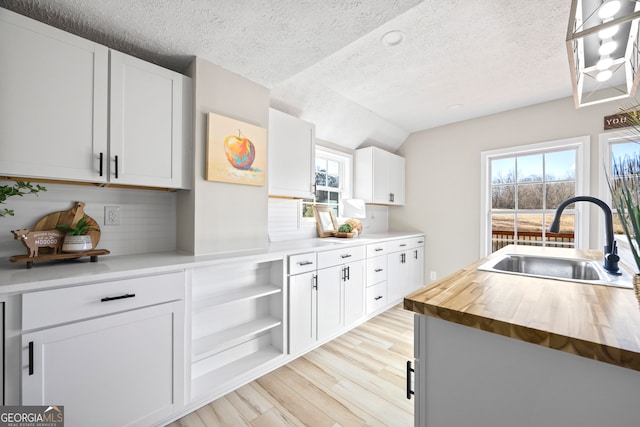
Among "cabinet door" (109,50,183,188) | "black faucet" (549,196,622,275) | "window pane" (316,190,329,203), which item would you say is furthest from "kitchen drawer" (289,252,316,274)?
"black faucet" (549,196,622,275)

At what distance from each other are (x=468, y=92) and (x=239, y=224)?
2931mm

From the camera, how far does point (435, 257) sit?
4102mm

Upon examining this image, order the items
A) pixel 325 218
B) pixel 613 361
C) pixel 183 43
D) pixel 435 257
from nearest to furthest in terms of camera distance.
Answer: pixel 613 361 < pixel 183 43 < pixel 325 218 < pixel 435 257

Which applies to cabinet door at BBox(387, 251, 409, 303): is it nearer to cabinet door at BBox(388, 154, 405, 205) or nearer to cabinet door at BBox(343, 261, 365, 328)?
cabinet door at BBox(343, 261, 365, 328)

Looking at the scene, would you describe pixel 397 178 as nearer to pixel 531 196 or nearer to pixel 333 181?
pixel 333 181

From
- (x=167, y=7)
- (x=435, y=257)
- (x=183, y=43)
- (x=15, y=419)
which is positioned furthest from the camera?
(x=435, y=257)

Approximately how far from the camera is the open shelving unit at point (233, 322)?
1863mm

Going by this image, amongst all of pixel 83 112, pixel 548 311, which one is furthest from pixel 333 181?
pixel 548 311

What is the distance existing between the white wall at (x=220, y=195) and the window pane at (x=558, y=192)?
355 cm

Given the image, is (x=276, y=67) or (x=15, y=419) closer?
(x=15, y=419)

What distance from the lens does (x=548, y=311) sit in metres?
0.82

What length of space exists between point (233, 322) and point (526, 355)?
77.8 inches

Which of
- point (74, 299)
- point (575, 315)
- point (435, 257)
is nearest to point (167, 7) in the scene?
point (74, 299)

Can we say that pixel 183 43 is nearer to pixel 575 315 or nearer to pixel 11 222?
pixel 11 222
